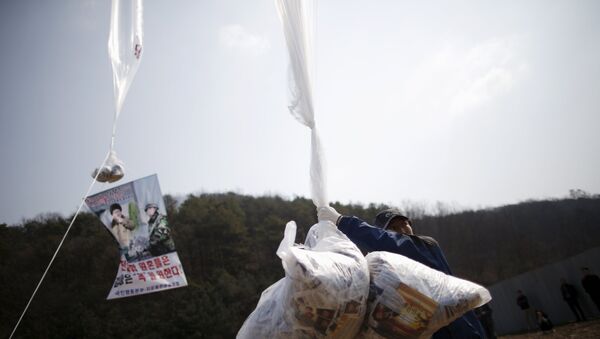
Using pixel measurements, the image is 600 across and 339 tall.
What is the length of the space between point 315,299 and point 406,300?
391 millimetres

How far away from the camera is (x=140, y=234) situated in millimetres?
7531

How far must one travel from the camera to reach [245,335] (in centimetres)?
133

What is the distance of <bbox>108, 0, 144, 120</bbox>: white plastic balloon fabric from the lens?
317cm

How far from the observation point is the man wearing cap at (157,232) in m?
7.46

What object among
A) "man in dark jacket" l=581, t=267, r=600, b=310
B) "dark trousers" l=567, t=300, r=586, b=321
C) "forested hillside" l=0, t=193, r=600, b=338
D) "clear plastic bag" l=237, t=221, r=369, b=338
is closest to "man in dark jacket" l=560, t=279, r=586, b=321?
"dark trousers" l=567, t=300, r=586, b=321

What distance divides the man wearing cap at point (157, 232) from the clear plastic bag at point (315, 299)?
6858 mm

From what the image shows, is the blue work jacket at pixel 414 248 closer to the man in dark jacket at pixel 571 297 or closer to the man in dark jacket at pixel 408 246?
the man in dark jacket at pixel 408 246

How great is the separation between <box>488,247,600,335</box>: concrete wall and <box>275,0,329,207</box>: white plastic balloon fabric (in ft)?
35.3

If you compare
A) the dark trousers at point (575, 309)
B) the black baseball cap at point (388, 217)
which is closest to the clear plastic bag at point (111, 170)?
the black baseball cap at point (388, 217)

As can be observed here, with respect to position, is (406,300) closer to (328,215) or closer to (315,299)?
(315,299)

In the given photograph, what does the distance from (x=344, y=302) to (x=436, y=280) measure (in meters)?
0.49

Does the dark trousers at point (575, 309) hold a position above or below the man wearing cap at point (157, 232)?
below

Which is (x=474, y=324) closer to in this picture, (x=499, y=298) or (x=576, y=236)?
(x=499, y=298)

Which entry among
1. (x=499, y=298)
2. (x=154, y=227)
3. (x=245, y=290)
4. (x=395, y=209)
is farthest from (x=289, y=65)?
(x=245, y=290)
